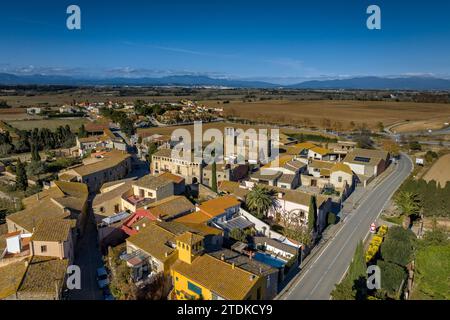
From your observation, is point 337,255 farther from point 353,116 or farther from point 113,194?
point 353,116

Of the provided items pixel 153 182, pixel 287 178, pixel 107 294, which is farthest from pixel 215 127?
pixel 107 294

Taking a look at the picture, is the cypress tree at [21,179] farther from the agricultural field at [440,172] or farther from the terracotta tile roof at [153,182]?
the agricultural field at [440,172]

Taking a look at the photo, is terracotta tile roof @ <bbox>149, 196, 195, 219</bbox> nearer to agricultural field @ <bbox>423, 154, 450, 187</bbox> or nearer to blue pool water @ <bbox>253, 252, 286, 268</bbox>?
blue pool water @ <bbox>253, 252, 286, 268</bbox>

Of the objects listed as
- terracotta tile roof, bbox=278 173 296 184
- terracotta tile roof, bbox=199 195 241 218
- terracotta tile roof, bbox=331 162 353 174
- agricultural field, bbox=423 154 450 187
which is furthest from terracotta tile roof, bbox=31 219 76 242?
agricultural field, bbox=423 154 450 187

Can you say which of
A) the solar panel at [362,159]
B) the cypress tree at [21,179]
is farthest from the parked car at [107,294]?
the solar panel at [362,159]

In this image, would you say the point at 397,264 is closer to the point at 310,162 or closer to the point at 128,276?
the point at 128,276
